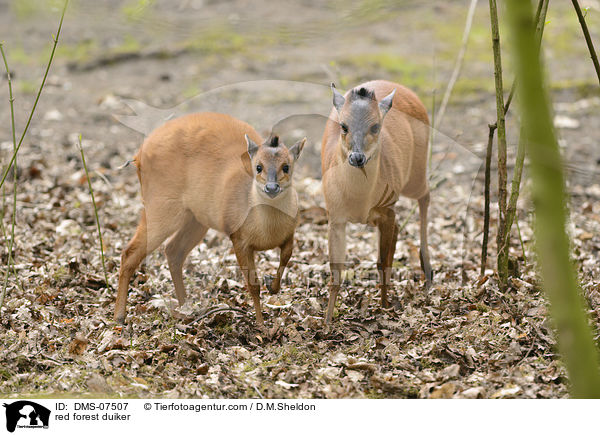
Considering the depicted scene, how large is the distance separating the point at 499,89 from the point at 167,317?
2.51 meters

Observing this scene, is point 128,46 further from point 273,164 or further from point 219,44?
point 273,164

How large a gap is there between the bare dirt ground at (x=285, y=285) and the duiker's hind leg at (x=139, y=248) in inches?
4.8

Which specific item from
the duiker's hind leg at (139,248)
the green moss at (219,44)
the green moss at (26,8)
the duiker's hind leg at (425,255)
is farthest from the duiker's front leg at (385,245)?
the green moss at (219,44)

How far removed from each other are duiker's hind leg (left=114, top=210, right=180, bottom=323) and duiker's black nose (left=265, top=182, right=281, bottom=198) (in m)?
0.88

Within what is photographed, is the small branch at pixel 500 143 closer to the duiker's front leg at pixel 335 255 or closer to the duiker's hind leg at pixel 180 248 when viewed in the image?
the duiker's front leg at pixel 335 255

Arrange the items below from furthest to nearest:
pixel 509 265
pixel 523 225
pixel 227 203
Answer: pixel 523 225 → pixel 509 265 → pixel 227 203

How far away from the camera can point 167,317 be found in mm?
4715

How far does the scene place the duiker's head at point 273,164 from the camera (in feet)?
13.3

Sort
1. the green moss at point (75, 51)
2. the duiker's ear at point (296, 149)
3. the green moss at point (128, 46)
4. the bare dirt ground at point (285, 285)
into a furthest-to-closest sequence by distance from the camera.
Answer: the green moss at point (128, 46)
the green moss at point (75, 51)
the duiker's ear at point (296, 149)
the bare dirt ground at point (285, 285)

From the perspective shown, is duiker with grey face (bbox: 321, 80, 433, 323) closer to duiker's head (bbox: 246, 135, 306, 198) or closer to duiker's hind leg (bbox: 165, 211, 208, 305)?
duiker's head (bbox: 246, 135, 306, 198)

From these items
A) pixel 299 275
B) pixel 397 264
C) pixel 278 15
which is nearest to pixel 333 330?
pixel 299 275

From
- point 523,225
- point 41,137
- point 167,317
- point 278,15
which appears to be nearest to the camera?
point 167,317
